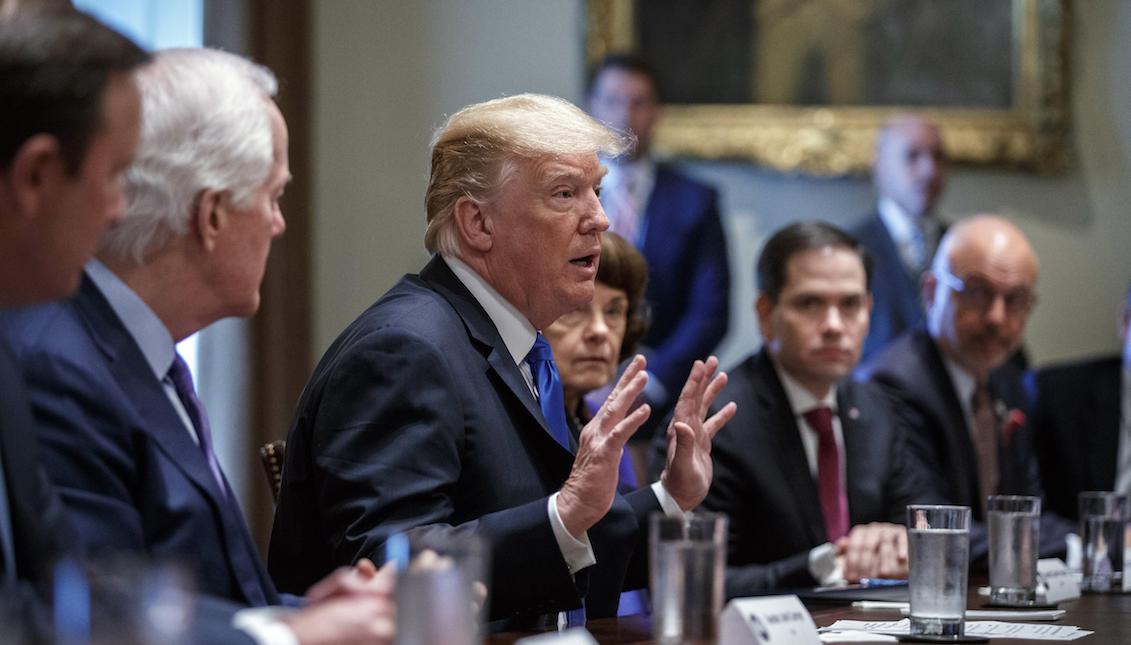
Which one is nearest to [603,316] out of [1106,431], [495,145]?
[495,145]

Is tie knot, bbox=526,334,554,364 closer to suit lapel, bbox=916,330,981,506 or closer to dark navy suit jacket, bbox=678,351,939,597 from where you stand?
dark navy suit jacket, bbox=678,351,939,597

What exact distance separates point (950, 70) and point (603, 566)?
4.92 meters

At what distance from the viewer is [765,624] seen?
2.02 metres

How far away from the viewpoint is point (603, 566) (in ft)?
8.87

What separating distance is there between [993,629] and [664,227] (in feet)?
11.5

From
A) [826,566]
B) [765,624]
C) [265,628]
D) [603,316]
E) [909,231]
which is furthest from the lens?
[909,231]

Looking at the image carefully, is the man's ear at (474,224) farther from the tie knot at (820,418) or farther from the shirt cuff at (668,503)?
the tie knot at (820,418)

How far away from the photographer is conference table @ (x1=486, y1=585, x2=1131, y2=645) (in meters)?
2.43

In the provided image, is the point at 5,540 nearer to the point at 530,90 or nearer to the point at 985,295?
the point at 985,295

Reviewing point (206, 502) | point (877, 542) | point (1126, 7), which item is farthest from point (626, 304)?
point (1126, 7)

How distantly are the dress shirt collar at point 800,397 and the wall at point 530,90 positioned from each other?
2.62 m

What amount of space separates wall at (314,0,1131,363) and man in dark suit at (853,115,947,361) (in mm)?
534

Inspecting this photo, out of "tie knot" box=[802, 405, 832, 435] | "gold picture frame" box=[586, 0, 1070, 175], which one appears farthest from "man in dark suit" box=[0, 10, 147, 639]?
"gold picture frame" box=[586, 0, 1070, 175]

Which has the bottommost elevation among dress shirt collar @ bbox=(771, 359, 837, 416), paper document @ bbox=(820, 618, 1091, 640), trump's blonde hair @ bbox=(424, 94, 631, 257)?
paper document @ bbox=(820, 618, 1091, 640)
